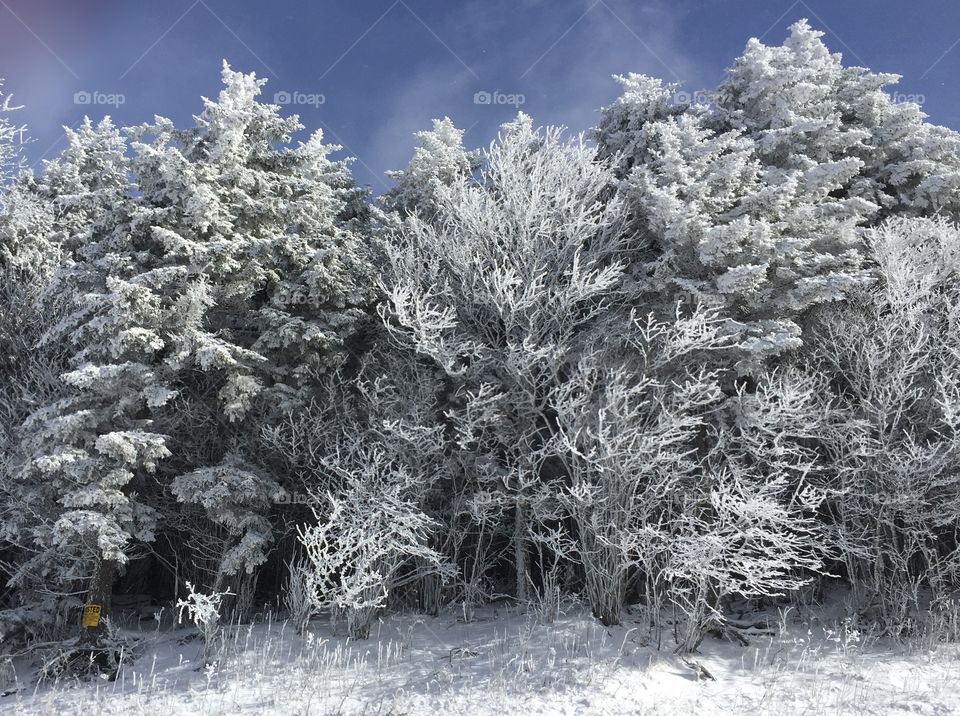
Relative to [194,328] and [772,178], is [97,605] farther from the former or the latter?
[772,178]

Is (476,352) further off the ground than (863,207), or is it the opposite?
(863,207)

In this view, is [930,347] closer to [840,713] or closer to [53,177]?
[840,713]

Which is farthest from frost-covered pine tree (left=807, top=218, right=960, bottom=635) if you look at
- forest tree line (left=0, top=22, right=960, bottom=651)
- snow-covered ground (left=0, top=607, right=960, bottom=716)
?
snow-covered ground (left=0, top=607, right=960, bottom=716)

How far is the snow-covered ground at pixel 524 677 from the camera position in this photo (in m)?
7.75

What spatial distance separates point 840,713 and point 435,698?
487 cm

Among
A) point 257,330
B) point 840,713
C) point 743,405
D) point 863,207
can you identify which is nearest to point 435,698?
point 840,713

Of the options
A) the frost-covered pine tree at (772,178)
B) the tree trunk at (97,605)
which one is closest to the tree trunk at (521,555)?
the frost-covered pine tree at (772,178)

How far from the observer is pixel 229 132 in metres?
12.1

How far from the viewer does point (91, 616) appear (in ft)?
31.9

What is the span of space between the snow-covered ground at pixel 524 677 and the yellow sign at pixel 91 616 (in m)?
0.85

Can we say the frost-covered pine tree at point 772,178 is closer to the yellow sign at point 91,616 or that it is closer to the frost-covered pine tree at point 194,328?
the frost-covered pine tree at point 194,328

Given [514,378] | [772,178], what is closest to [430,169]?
[514,378]

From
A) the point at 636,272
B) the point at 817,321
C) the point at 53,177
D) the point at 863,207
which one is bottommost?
the point at 817,321

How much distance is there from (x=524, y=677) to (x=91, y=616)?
6778 millimetres
